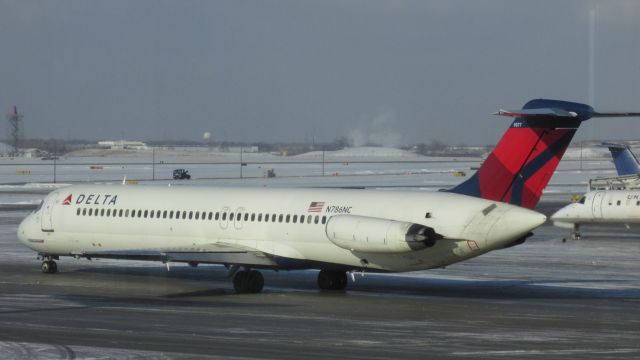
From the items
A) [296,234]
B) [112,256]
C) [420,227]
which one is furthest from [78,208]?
[420,227]

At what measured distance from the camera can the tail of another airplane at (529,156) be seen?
90.7 feet

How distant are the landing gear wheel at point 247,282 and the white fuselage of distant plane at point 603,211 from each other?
2267cm

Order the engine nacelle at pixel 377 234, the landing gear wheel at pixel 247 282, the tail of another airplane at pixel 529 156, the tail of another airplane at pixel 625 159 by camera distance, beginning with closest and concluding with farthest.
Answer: the engine nacelle at pixel 377 234
the tail of another airplane at pixel 529 156
the landing gear wheel at pixel 247 282
the tail of another airplane at pixel 625 159

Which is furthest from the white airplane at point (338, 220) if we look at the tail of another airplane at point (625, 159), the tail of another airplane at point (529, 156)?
the tail of another airplane at point (625, 159)

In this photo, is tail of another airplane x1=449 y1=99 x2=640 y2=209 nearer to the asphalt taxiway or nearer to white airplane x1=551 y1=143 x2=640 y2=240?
the asphalt taxiway

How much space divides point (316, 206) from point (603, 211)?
78.0 ft

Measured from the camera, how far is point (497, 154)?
1109 inches

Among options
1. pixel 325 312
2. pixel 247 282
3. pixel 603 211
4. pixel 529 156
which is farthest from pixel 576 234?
pixel 325 312

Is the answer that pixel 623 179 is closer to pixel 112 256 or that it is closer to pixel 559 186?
pixel 559 186

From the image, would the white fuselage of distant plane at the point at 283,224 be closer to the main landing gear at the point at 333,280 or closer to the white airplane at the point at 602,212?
the main landing gear at the point at 333,280

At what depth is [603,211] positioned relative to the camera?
49.9 metres

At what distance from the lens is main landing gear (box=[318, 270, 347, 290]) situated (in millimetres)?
30688

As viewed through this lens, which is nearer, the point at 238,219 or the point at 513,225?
the point at 513,225

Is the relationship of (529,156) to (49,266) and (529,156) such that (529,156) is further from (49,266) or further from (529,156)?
(49,266)
